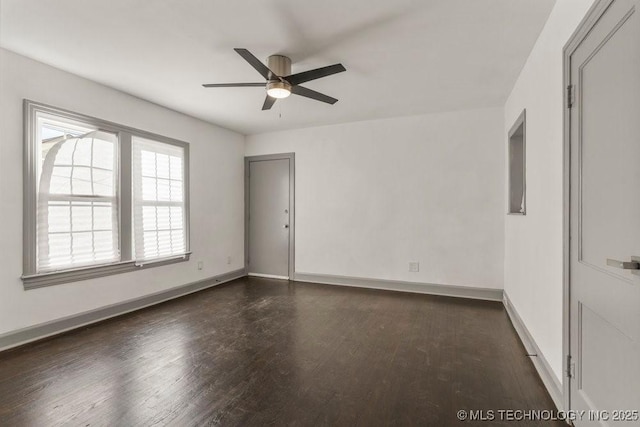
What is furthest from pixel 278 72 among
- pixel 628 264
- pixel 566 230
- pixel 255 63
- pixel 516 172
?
pixel 516 172

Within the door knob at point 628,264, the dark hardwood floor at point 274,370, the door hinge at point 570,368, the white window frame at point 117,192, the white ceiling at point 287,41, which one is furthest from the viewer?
the white window frame at point 117,192

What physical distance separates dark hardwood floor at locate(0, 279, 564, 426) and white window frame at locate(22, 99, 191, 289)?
560mm

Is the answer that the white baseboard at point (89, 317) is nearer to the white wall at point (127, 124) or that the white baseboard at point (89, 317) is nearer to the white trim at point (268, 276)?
the white wall at point (127, 124)

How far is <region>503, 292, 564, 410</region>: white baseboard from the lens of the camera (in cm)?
184

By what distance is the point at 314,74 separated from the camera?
2.45m

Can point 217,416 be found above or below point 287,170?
below

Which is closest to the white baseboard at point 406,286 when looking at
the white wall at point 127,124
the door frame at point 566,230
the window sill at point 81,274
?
the white wall at point 127,124

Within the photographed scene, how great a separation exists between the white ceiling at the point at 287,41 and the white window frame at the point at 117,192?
463 millimetres

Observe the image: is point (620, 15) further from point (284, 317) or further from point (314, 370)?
point (284, 317)

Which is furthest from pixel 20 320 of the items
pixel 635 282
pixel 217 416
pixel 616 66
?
pixel 616 66

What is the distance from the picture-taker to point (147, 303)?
3805mm

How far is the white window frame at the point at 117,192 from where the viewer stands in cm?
271

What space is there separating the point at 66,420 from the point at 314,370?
4.94 ft

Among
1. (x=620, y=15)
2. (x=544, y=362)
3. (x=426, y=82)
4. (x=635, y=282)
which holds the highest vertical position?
(x=426, y=82)
